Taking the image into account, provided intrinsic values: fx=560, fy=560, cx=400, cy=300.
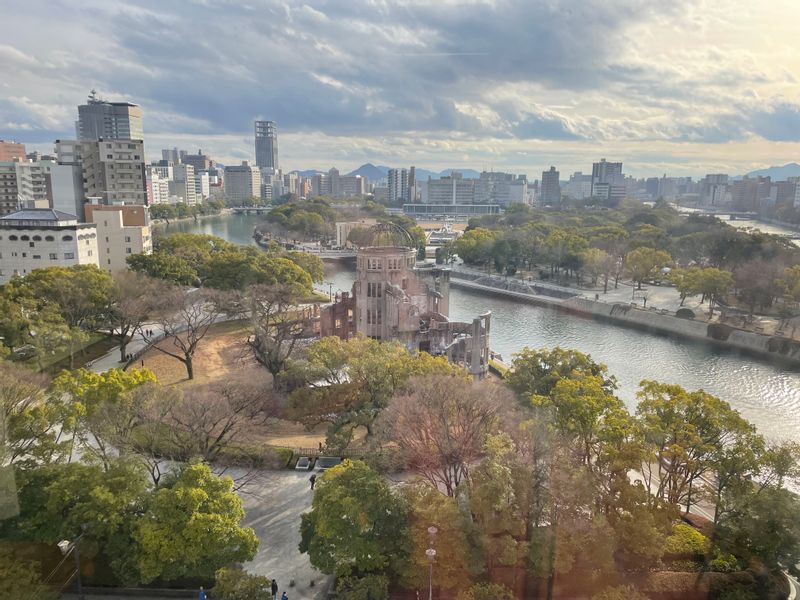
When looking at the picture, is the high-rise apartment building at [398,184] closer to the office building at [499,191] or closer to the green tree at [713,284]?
the office building at [499,191]

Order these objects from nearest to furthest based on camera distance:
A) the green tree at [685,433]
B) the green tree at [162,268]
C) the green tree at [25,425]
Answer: the green tree at [25,425]
the green tree at [685,433]
the green tree at [162,268]

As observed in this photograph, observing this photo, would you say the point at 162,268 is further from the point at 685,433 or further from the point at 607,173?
the point at 607,173

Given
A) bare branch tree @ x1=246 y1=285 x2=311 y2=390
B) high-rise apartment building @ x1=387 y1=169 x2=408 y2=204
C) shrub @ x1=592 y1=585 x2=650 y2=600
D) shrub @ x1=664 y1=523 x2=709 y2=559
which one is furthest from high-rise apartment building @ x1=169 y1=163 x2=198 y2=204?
shrub @ x1=592 y1=585 x2=650 y2=600

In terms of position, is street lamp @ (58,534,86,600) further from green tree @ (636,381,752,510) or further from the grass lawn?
green tree @ (636,381,752,510)

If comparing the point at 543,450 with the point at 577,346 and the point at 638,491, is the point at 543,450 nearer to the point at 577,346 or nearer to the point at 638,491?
the point at 638,491

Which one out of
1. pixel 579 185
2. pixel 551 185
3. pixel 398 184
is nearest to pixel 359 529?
pixel 398 184

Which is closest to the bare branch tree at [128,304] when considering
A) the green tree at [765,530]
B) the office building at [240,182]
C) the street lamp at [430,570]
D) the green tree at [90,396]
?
the green tree at [90,396]
